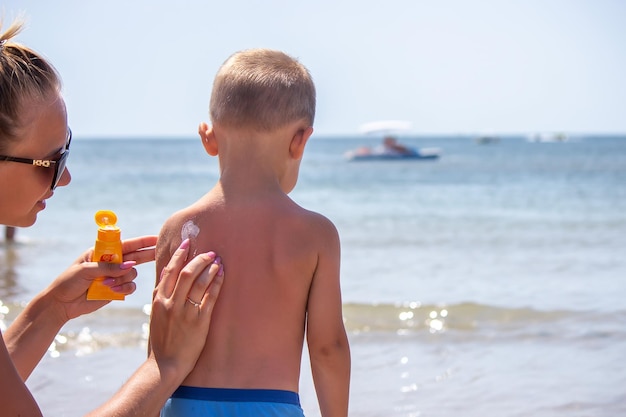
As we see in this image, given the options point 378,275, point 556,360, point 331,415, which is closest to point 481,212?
point 378,275

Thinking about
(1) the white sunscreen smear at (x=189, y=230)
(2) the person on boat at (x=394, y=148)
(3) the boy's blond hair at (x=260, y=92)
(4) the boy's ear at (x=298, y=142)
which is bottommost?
(2) the person on boat at (x=394, y=148)

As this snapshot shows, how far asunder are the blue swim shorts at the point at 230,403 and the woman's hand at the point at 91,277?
41cm

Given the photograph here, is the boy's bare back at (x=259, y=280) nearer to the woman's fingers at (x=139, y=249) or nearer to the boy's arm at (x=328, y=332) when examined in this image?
the boy's arm at (x=328, y=332)

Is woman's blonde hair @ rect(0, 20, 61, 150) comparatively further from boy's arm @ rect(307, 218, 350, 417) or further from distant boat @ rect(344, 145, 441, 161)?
distant boat @ rect(344, 145, 441, 161)

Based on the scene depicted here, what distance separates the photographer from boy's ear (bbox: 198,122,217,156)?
2.47 meters

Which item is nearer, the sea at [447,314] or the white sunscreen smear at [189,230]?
the white sunscreen smear at [189,230]

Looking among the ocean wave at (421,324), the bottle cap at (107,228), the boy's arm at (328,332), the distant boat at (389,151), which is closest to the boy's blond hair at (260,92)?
the boy's arm at (328,332)

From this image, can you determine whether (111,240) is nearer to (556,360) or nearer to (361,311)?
(556,360)

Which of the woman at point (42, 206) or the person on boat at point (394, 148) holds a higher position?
the woman at point (42, 206)

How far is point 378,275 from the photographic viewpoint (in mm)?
9250

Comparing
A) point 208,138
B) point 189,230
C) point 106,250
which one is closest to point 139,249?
point 106,250

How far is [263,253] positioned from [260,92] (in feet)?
1.48

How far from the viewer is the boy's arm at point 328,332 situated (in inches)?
95.3

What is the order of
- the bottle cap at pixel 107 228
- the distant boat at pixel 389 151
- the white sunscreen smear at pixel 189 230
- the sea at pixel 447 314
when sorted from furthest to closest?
the distant boat at pixel 389 151 → the sea at pixel 447 314 → the bottle cap at pixel 107 228 → the white sunscreen smear at pixel 189 230
